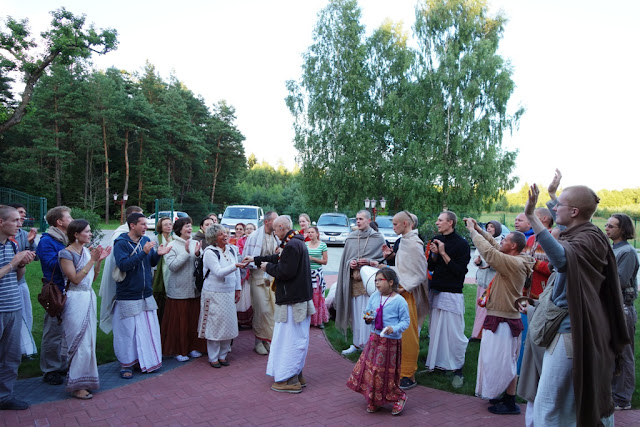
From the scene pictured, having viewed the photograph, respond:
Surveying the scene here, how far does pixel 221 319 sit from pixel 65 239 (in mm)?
2075

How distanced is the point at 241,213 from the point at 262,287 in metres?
18.6

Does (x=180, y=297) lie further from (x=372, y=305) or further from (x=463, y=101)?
(x=463, y=101)

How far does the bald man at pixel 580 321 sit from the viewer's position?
2.88 meters

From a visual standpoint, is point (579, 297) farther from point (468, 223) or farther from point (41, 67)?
point (41, 67)

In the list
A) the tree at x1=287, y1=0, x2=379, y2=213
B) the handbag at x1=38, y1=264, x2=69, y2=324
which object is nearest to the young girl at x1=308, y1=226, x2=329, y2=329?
the handbag at x1=38, y1=264, x2=69, y2=324

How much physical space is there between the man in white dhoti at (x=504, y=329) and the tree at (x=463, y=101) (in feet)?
81.6

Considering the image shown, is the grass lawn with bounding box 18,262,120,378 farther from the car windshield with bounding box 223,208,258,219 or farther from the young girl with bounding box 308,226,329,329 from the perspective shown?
the car windshield with bounding box 223,208,258,219

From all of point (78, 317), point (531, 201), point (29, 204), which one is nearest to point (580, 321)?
point (531, 201)

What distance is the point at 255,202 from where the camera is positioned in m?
57.0

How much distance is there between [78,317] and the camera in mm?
4930

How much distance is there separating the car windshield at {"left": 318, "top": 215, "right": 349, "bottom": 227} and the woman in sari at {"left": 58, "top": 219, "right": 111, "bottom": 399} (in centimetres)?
1987

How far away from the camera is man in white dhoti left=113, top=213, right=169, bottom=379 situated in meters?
5.54

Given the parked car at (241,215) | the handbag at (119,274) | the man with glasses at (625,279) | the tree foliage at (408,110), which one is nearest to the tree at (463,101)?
the tree foliage at (408,110)

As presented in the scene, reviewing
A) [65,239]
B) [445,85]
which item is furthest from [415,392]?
[445,85]
